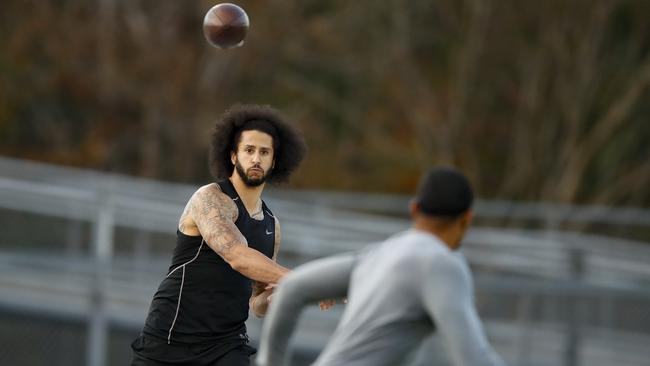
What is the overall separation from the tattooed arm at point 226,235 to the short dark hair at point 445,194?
6.56 feet

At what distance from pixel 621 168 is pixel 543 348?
16.0 metres

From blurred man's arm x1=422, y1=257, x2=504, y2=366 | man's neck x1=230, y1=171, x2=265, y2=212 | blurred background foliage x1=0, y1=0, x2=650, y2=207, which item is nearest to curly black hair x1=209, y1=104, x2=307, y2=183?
man's neck x1=230, y1=171, x2=265, y2=212

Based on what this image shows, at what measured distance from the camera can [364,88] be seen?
31.7 metres

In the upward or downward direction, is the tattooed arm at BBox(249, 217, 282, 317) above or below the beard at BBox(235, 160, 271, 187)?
below

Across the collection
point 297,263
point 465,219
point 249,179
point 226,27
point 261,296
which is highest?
point 226,27

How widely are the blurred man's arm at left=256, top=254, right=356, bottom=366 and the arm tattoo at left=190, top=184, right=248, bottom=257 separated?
1.70 meters

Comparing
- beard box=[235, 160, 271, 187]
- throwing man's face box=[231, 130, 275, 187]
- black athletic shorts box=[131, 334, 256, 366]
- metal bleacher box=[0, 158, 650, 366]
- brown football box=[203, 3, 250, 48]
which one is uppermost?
brown football box=[203, 3, 250, 48]

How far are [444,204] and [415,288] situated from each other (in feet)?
0.93

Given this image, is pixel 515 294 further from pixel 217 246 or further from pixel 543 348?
pixel 217 246

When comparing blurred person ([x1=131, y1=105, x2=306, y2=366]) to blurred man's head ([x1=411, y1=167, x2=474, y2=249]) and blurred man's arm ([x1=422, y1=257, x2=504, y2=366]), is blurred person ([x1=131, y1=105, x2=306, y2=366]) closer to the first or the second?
blurred man's head ([x1=411, y1=167, x2=474, y2=249])

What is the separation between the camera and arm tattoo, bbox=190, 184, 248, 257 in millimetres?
6961

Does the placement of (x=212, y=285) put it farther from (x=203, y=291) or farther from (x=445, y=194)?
(x=445, y=194)

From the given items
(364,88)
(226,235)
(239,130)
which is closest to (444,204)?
(226,235)

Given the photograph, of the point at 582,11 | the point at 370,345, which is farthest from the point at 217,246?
the point at 582,11
